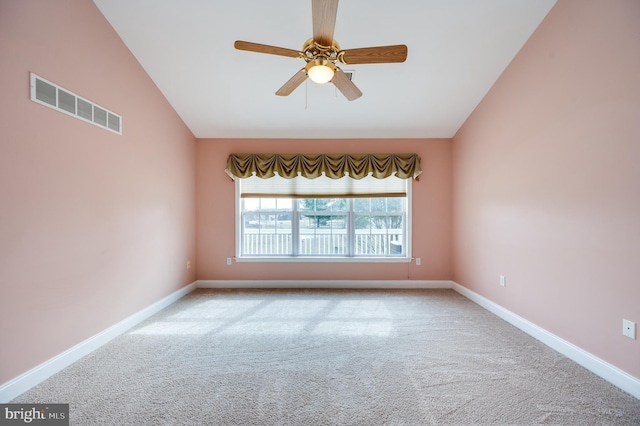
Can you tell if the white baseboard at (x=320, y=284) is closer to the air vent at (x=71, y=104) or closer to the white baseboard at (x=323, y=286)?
the white baseboard at (x=323, y=286)

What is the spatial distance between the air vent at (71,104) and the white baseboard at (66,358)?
1893mm

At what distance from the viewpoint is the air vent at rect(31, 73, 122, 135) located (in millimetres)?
1922

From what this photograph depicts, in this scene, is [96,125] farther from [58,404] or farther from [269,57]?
[58,404]

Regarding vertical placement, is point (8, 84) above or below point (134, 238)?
above

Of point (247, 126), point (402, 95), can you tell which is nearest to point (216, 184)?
point (247, 126)

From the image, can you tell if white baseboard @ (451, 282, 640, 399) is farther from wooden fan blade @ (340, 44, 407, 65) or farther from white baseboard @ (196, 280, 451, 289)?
wooden fan blade @ (340, 44, 407, 65)

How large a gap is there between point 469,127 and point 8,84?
4610mm

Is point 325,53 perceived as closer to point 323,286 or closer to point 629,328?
point 629,328

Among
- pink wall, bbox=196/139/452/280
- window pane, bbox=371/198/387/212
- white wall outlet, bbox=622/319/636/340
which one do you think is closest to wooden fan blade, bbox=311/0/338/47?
pink wall, bbox=196/139/452/280

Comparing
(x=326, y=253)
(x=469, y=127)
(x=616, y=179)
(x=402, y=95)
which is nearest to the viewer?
(x=616, y=179)

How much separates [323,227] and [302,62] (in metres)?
2.43

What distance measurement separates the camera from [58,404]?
5.53ft

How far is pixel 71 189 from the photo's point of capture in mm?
2160

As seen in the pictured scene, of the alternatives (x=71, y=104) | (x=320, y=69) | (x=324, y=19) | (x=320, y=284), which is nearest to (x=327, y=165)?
(x=320, y=284)
